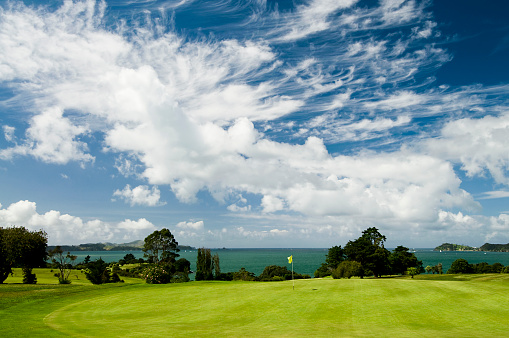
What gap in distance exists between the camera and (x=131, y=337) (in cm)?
1755

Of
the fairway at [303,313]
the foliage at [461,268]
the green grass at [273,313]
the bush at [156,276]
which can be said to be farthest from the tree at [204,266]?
the foliage at [461,268]

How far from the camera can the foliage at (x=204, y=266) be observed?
64.9 meters

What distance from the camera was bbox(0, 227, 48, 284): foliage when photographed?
4944 centimetres

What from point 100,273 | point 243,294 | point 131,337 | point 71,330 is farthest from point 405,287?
point 100,273

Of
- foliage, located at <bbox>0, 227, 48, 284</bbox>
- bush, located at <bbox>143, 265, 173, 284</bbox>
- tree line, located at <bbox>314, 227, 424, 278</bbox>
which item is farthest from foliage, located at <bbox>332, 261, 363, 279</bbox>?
foliage, located at <bbox>0, 227, 48, 284</bbox>

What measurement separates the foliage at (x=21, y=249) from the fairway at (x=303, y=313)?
2494 cm

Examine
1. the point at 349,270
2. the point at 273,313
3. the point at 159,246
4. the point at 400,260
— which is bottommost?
the point at 349,270

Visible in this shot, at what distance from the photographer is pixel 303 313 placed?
2348 centimetres

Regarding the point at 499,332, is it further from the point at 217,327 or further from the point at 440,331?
the point at 217,327

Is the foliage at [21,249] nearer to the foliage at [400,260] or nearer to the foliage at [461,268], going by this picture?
the foliage at [400,260]

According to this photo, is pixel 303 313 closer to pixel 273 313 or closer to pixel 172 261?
pixel 273 313

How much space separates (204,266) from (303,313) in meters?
45.4

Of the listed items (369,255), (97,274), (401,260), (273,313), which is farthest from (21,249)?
(401,260)

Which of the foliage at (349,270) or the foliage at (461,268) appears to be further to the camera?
the foliage at (461,268)
